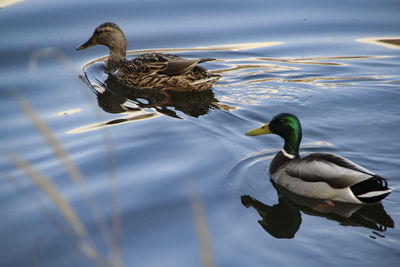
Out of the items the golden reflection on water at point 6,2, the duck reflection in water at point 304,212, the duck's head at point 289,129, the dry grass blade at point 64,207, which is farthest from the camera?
the golden reflection on water at point 6,2

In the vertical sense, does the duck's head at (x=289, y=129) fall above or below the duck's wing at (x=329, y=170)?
above

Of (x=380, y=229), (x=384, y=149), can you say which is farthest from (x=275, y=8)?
(x=380, y=229)

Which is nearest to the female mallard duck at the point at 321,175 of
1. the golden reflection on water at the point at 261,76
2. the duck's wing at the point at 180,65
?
the golden reflection on water at the point at 261,76

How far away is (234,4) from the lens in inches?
440

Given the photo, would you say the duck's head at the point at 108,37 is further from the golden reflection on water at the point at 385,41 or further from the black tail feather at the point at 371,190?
the black tail feather at the point at 371,190

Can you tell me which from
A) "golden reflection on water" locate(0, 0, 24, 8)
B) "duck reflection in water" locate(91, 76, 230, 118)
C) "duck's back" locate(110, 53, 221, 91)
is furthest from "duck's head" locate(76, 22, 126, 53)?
"golden reflection on water" locate(0, 0, 24, 8)

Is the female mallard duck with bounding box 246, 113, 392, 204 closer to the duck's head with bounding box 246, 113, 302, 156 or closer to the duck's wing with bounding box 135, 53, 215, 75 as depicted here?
the duck's head with bounding box 246, 113, 302, 156

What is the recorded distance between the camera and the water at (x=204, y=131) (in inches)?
172

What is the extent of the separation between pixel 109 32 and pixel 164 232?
17.6 feet

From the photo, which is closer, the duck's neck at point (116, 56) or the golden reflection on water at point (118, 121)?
the golden reflection on water at point (118, 121)

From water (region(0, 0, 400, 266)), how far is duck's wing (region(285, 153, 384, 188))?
280mm

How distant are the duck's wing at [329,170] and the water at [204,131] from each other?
280 millimetres

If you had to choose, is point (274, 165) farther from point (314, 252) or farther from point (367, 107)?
point (367, 107)

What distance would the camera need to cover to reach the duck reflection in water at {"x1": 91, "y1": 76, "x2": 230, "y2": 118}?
7.50 meters
